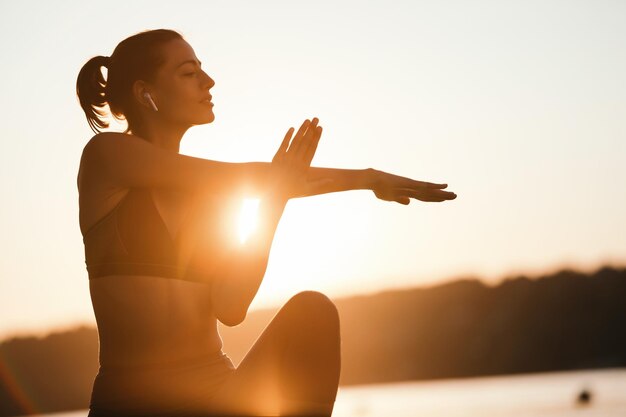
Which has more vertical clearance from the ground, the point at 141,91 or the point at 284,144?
the point at 141,91

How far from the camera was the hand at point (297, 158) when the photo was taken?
3719 millimetres

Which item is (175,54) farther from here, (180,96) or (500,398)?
(500,398)

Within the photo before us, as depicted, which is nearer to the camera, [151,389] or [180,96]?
[151,389]

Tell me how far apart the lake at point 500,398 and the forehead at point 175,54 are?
94.5 ft

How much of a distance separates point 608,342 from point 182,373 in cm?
14790

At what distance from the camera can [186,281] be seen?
345 centimetres

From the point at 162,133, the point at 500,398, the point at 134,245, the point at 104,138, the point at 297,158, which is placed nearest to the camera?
the point at 134,245

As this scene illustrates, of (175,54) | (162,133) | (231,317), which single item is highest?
(175,54)

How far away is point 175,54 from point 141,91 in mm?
209

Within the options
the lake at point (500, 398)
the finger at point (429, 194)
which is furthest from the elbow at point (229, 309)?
the lake at point (500, 398)

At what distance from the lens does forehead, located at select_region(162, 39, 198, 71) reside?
3831mm

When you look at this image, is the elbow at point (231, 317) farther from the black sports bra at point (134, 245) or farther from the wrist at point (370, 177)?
the wrist at point (370, 177)

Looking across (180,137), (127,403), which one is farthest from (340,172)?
(127,403)

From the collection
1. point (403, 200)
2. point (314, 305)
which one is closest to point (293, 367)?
point (314, 305)
